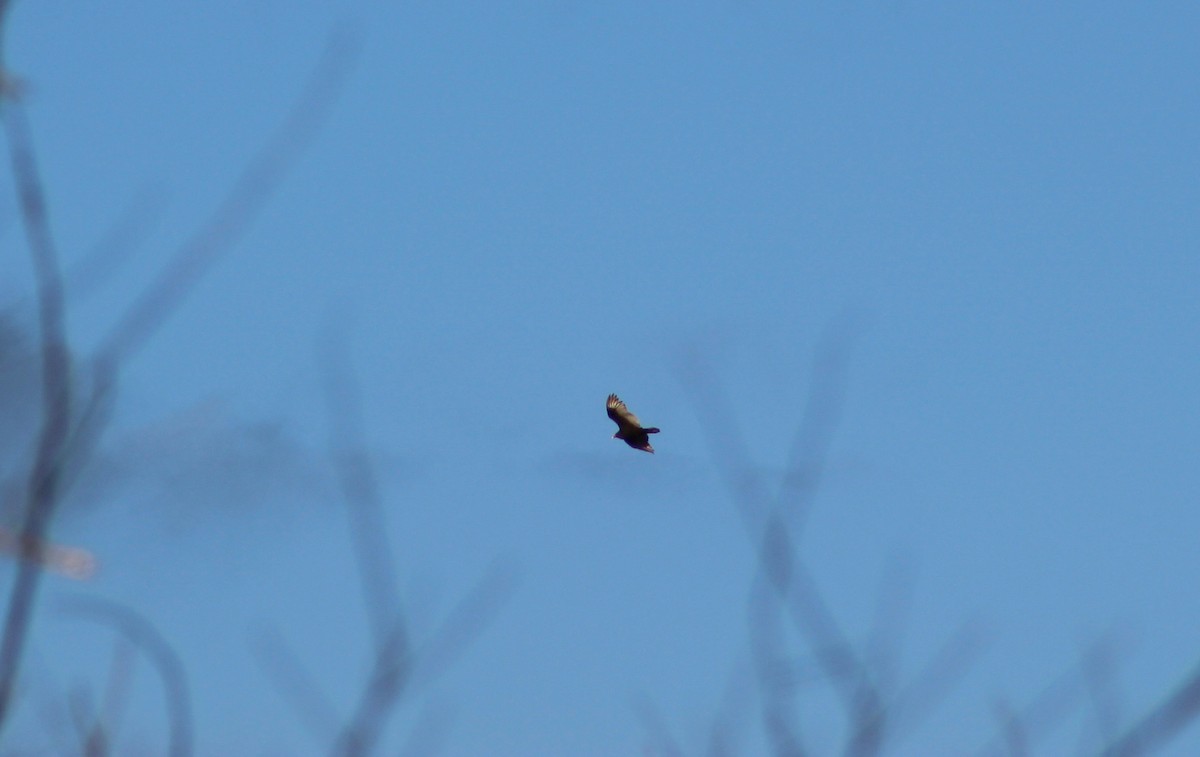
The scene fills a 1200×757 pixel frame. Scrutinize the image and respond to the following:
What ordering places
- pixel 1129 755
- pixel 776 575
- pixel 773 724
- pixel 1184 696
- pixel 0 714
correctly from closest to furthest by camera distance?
pixel 1184 696, pixel 1129 755, pixel 0 714, pixel 776 575, pixel 773 724

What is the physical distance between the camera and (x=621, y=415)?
24984 millimetres

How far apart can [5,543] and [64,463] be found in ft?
1.42

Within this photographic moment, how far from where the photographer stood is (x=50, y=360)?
18.2ft

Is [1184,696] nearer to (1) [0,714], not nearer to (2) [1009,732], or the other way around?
(2) [1009,732]

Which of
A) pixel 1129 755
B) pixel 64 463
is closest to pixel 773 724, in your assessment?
pixel 1129 755

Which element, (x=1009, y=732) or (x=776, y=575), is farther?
(x=776, y=575)

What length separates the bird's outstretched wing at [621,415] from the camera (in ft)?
75.0

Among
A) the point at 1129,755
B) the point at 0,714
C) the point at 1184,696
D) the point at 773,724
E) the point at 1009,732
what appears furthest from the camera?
the point at 773,724

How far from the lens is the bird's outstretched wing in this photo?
22875 millimetres

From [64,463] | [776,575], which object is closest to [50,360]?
[64,463]

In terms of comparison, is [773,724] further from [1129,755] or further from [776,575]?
[1129,755]

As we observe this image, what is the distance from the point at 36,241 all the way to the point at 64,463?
0.84 meters

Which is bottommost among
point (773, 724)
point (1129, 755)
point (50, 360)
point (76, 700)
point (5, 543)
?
point (773, 724)

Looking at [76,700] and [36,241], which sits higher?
[36,241]
